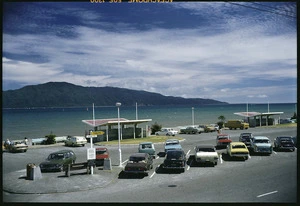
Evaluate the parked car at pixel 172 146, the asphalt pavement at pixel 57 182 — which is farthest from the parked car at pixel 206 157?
the asphalt pavement at pixel 57 182

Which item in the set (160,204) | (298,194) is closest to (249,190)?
(298,194)

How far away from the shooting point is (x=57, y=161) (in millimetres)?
23344

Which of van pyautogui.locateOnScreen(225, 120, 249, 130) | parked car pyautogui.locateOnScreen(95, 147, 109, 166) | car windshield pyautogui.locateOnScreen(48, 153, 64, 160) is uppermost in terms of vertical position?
van pyautogui.locateOnScreen(225, 120, 249, 130)

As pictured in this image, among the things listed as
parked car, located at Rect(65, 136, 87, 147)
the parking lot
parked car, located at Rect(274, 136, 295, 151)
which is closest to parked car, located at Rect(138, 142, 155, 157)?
Answer: the parking lot

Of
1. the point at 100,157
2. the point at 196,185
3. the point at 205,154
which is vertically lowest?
the point at 196,185

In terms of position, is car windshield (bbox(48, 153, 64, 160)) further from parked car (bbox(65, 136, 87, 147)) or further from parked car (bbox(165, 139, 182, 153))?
parked car (bbox(65, 136, 87, 147))

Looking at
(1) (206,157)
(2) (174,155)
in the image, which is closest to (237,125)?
(1) (206,157)

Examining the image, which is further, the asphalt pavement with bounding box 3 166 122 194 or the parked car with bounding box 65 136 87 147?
the parked car with bounding box 65 136 87 147

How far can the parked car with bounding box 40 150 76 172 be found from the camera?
22.7 metres

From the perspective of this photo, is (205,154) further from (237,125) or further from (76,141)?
(237,125)

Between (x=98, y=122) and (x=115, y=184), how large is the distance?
26762 millimetres

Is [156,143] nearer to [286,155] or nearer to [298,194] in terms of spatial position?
[286,155]

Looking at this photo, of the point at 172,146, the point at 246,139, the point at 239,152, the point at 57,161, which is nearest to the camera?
the point at 57,161

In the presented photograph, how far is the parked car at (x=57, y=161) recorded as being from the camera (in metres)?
22.7
